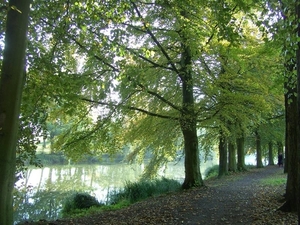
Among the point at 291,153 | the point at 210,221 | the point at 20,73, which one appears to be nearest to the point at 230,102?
the point at 291,153

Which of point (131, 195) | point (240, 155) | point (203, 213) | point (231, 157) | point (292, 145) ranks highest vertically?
point (292, 145)

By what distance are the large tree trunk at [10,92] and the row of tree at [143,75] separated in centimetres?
1

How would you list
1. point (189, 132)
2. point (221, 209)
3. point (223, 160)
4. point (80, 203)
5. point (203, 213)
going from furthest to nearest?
point (223, 160) < point (189, 132) < point (80, 203) < point (221, 209) < point (203, 213)

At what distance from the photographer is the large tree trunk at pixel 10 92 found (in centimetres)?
395

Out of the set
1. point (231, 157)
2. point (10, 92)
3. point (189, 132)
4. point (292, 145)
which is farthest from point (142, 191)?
point (231, 157)

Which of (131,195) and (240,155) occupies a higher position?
(240,155)

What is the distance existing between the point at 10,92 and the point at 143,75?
10.9 ft

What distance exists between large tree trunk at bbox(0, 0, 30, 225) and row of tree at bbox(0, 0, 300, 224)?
14mm

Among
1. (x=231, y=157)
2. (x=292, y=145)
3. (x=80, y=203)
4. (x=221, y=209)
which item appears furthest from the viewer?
(x=231, y=157)

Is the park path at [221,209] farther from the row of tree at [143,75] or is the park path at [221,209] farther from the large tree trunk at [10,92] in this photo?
the large tree trunk at [10,92]

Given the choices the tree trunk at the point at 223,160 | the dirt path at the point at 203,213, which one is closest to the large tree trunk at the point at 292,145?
the dirt path at the point at 203,213

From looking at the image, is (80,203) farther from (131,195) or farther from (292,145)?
(292,145)

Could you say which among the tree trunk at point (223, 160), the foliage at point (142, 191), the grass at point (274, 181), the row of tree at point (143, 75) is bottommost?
the foliage at point (142, 191)

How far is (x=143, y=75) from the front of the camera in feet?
22.0
